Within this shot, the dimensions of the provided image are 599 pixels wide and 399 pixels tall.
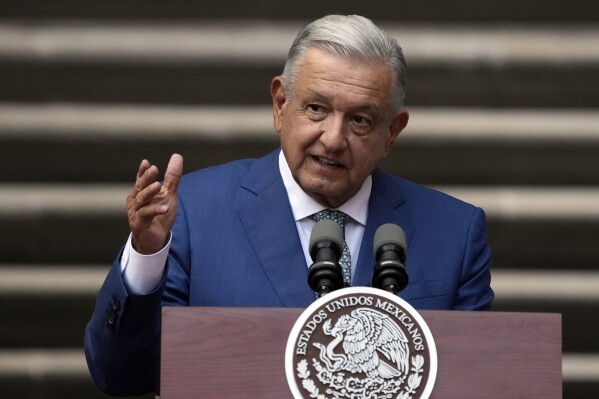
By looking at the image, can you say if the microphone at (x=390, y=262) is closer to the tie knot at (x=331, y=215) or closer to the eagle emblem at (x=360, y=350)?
the eagle emblem at (x=360, y=350)

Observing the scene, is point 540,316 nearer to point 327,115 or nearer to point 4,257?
point 327,115

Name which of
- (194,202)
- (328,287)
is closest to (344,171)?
(194,202)

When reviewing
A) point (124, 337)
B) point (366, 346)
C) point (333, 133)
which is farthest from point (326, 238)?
point (333, 133)

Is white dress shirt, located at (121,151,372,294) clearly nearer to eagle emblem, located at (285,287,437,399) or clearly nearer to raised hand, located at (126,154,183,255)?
raised hand, located at (126,154,183,255)

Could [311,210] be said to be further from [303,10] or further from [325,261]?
[303,10]

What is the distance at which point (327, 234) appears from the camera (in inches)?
125

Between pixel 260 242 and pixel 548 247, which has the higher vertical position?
pixel 260 242

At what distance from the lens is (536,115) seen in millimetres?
5758

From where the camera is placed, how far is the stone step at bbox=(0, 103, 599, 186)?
224 inches

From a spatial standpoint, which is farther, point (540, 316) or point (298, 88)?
point (298, 88)

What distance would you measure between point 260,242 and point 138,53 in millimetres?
1880

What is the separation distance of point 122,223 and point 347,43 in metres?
2.02

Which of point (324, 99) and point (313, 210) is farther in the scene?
point (313, 210)

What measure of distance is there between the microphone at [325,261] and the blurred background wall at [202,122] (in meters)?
2.53
